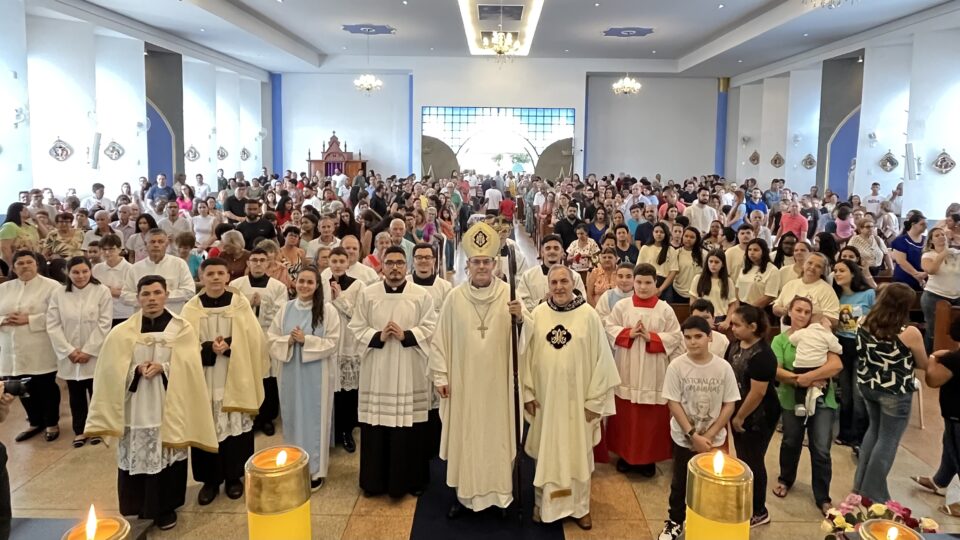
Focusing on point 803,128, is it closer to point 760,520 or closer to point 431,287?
point 431,287

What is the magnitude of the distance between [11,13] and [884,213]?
1522 cm

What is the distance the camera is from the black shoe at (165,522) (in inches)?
195

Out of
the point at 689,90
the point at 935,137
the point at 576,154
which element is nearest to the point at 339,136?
the point at 576,154

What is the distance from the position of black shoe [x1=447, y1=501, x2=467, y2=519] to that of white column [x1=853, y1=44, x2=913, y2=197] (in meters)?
16.2

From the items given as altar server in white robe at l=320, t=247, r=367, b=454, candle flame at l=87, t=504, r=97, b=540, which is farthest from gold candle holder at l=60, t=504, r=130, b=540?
altar server in white robe at l=320, t=247, r=367, b=454

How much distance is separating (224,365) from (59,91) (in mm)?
13068

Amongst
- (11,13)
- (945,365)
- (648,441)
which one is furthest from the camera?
(11,13)

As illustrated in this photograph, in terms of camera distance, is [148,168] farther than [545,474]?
Yes

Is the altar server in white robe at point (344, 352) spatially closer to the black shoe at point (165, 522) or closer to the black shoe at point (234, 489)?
the black shoe at point (234, 489)

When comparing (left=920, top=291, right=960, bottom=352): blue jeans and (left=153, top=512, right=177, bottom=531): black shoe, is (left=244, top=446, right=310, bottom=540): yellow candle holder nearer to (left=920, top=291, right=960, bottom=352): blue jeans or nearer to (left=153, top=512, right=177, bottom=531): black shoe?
(left=153, top=512, right=177, bottom=531): black shoe

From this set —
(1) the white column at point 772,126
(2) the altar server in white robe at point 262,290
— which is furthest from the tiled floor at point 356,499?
(1) the white column at point 772,126

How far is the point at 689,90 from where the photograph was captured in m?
29.3

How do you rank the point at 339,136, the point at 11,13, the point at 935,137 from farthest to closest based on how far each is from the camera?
the point at 339,136
the point at 935,137
the point at 11,13

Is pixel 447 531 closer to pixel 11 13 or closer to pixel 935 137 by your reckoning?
pixel 11 13
